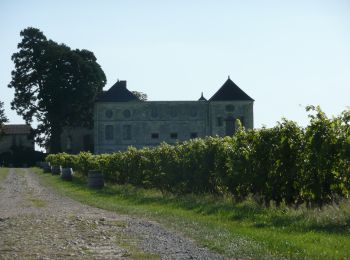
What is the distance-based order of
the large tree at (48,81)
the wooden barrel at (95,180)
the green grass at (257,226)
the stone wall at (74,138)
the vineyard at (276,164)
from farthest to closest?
1. the stone wall at (74,138)
2. the large tree at (48,81)
3. the wooden barrel at (95,180)
4. the vineyard at (276,164)
5. the green grass at (257,226)

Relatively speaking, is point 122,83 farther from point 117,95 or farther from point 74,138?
point 74,138

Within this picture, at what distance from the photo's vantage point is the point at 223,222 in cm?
1323

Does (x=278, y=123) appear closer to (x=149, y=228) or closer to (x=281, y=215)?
(x=281, y=215)

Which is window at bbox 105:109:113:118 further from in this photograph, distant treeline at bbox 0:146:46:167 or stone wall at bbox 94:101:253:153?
distant treeline at bbox 0:146:46:167

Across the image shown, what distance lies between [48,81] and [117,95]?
10.5 metres

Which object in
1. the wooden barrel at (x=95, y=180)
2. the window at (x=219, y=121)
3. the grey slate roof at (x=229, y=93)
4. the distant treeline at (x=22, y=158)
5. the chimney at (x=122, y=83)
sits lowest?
the wooden barrel at (x=95, y=180)

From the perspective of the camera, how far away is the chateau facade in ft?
252

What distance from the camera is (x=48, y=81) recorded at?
71.6 metres

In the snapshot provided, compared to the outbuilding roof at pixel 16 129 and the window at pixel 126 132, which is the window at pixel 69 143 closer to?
the outbuilding roof at pixel 16 129

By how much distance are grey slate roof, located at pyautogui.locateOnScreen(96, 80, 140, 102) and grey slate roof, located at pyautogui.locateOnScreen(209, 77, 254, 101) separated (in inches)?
415

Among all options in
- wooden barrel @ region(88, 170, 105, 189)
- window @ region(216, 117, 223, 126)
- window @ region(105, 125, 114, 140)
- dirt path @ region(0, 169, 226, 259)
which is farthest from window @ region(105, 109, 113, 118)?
dirt path @ region(0, 169, 226, 259)

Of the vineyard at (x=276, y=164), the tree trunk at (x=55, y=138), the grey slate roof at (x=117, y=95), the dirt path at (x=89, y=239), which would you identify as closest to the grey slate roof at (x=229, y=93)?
the grey slate roof at (x=117, y=95)

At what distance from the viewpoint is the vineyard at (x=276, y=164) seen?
14.1 meters

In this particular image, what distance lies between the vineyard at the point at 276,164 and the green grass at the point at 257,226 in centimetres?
65
